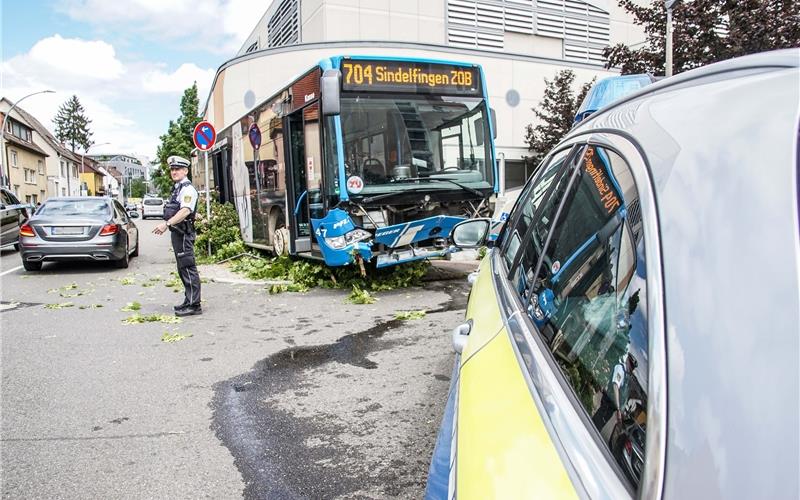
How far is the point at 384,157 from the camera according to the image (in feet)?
26.6

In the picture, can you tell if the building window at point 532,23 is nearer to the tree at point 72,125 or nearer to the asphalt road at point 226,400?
the asphalt road at point 226,400

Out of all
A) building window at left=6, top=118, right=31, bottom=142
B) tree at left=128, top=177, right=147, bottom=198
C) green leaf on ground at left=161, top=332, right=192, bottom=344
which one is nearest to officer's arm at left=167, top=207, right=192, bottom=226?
green leaf on ground at left=161, top=332, right=192, bottom=344

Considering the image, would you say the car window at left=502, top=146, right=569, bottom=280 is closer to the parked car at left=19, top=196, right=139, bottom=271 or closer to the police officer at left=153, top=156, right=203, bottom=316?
the police officer at left=153, top=156, right=203, bottom=316

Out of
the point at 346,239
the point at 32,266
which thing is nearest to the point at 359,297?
the point at 346,239

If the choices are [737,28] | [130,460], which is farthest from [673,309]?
[737,28]

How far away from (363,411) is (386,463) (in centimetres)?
84

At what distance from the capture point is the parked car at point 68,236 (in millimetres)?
11305

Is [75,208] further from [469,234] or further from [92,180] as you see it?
[92,180]

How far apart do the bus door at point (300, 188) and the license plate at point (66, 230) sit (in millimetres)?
5013

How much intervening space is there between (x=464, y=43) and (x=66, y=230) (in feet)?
61.3

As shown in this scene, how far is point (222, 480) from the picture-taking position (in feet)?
10.6

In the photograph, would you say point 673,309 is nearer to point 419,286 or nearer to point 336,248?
point 336,248

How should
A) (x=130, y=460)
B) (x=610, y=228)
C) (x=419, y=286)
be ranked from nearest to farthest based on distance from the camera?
1. (x=610, y=228)
2. (x=130, y=460)
3. (x=419, y=286)

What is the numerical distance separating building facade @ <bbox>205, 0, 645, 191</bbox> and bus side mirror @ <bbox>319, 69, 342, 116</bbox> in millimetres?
11474
